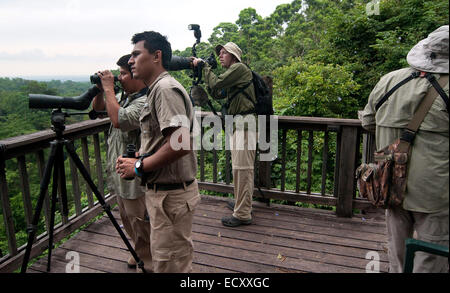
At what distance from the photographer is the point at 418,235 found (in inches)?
55.0

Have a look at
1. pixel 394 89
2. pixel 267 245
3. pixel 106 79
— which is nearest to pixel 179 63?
pixel 106 79

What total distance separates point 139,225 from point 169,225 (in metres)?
0.59

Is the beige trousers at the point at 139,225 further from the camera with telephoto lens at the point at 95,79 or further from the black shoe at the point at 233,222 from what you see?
the black shoe at the point at 233,222

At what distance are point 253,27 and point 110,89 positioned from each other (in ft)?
64.1

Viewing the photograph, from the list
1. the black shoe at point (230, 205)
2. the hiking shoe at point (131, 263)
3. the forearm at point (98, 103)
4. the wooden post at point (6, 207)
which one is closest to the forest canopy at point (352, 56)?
the black shoe at point (230, 205)

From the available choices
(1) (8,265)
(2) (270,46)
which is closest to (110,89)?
(1) (8,265)

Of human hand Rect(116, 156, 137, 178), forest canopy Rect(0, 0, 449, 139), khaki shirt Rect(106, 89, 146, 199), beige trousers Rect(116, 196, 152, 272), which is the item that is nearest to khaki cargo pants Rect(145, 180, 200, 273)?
human hand Rect(116, 156, 137, 178)

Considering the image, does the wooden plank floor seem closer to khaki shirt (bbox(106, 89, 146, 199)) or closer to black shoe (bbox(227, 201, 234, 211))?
black shoe (bbox(227, 201, 234, 211))

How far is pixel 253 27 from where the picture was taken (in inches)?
782

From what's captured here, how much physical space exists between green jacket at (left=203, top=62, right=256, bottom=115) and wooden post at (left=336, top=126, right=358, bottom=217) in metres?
0.99

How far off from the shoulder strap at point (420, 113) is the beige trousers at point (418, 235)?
340 millimetres

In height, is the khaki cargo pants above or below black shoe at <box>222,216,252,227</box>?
above

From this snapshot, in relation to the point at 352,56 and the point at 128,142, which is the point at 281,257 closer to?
the point at 128,142

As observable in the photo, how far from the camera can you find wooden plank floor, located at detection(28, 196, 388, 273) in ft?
7.70
